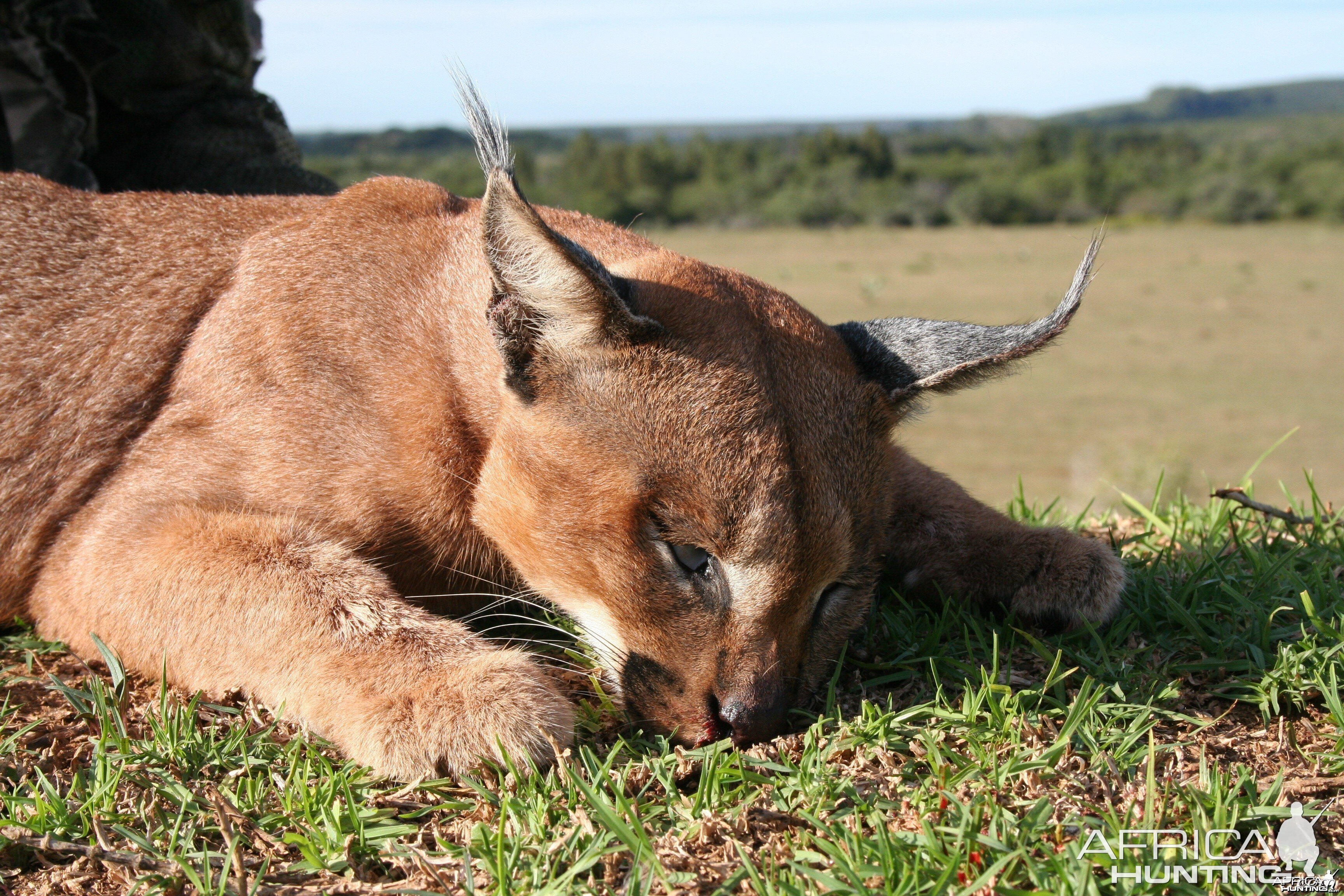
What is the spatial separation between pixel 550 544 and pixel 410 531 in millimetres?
621

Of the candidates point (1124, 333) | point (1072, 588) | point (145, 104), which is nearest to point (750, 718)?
point (1072, 588)

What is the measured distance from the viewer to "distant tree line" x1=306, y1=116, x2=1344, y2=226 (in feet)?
243

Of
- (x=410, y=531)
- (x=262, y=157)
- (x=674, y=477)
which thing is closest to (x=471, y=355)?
(x=410, y=531)

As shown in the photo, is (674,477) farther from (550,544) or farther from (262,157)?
(262,157)

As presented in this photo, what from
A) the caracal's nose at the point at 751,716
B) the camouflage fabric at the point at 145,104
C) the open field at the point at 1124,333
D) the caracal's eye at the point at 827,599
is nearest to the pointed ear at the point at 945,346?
the caracal's eye at the point at 827,599

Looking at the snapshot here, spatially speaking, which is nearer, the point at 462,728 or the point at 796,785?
the point at 796,785

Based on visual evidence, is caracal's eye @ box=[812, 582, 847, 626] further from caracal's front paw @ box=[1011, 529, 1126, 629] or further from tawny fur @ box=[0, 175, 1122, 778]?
caracal's front paw @ box=[1011, 529, 1126, 629]

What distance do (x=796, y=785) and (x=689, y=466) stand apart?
0.93m

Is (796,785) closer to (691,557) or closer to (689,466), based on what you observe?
(691,557)

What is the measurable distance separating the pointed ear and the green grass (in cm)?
85

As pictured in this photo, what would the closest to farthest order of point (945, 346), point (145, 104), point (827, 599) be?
point (827, 599), point (945, 346), point (145, 104)

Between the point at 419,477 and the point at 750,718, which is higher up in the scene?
the point at 419,477

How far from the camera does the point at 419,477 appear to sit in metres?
3.77

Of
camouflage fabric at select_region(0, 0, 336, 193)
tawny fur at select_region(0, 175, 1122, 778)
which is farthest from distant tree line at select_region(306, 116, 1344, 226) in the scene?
tawny fur at select_region(0, 175, 1122, 778)
